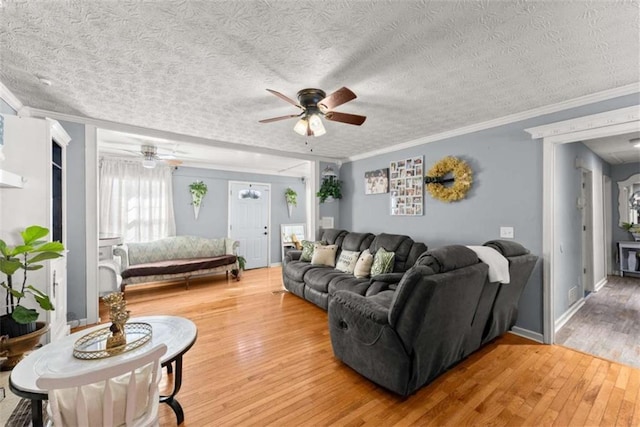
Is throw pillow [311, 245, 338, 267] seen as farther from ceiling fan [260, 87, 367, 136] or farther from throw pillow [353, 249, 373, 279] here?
ceiling fan [260, 87, 367, 136]

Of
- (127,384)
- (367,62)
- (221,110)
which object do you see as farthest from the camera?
(221,110)

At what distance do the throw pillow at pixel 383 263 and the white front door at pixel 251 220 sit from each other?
3.82m

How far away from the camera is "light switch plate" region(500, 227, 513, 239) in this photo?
9.92 feet

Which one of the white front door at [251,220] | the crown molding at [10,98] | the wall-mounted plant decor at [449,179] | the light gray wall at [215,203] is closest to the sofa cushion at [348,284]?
the wall-mounted plant decor at [449,179]

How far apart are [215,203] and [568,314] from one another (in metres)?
6.45

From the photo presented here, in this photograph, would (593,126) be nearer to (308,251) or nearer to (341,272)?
(341,272)

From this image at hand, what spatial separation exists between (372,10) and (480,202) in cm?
269

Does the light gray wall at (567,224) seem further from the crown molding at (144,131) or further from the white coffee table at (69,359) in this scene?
Result: the crown molding at (144,131)

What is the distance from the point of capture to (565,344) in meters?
2.73

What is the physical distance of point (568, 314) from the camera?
131 inches

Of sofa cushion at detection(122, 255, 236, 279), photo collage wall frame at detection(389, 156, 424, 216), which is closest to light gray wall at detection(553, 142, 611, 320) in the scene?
photo collage wall frame at detection(389, 156, 424, 216)

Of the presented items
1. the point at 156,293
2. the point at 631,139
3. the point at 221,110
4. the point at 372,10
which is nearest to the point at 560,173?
the point at 631,139

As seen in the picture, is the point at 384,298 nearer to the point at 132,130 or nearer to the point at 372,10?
the point at 372,10

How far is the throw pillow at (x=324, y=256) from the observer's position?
4.31 meters
